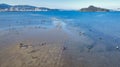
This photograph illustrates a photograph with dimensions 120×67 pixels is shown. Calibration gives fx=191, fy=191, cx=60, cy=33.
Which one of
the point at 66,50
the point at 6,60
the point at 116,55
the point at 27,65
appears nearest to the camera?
the point at 27,65

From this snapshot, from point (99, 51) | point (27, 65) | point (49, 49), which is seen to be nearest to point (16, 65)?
point (27, 65)

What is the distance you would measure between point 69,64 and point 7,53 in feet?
22.2

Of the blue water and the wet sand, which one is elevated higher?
the wet sand

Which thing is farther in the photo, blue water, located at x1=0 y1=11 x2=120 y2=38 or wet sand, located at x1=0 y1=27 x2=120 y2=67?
blue water, located at x1=0 y1=11 x2=120 y2=38

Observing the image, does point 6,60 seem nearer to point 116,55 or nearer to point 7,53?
point 7,53

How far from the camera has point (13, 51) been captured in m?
19.7

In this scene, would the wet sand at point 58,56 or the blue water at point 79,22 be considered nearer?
the wet sand at point 58,56

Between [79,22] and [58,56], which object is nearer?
[58,56]

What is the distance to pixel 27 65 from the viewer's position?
49.9ft

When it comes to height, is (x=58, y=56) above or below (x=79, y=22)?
above

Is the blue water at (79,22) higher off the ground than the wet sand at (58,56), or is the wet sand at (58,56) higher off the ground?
the wet sand at (58,56)

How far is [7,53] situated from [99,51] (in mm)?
9603

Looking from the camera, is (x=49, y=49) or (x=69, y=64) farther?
(x=49, y=49)

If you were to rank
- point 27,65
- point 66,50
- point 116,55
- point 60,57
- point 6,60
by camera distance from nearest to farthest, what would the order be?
1. point 27,65
2. point 6,60
3. point 60,57
4. point 116,55
5. point 66,50
